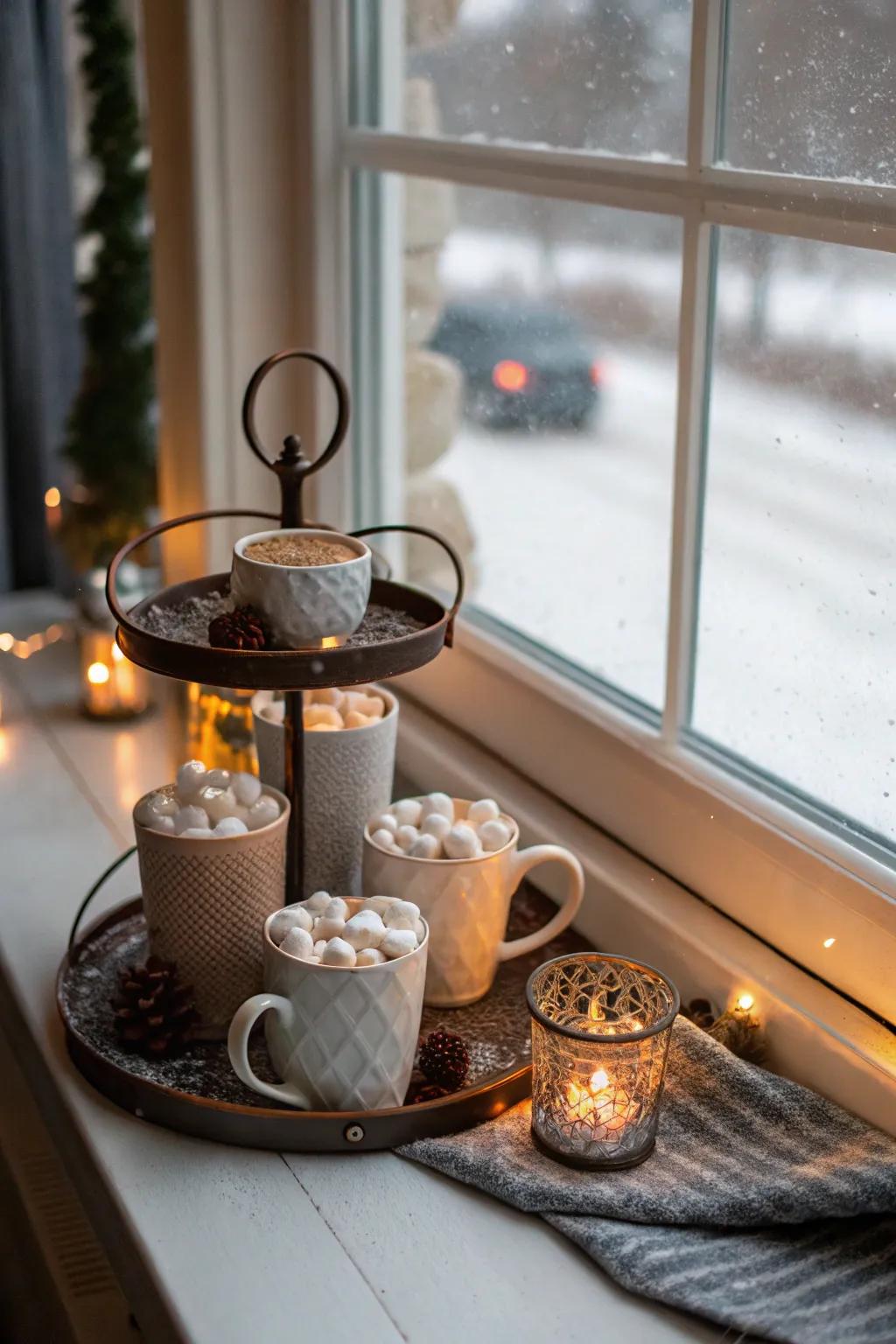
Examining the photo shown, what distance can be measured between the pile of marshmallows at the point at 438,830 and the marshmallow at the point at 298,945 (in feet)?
0.38

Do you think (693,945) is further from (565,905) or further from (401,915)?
(401,915)

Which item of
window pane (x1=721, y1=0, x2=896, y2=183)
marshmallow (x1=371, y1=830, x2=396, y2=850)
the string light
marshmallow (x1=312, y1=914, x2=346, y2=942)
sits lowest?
the string light

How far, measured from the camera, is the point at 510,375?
4.22 feet

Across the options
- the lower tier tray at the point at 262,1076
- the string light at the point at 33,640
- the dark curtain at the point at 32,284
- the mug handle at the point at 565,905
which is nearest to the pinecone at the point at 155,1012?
the lower tier tray at the point at 262,1076

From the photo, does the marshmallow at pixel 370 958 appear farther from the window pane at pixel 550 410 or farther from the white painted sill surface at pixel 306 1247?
the window pane at pixel 550 410

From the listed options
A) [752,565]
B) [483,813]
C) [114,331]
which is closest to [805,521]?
[752,565]

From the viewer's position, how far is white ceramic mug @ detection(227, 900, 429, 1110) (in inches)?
33.2

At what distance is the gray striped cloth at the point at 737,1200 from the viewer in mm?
750

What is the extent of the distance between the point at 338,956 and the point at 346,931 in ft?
0.08

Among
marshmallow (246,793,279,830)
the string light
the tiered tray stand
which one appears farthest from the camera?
the string light

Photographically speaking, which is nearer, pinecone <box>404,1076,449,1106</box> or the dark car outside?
pinecone <box>404,1076,449,1106</box>

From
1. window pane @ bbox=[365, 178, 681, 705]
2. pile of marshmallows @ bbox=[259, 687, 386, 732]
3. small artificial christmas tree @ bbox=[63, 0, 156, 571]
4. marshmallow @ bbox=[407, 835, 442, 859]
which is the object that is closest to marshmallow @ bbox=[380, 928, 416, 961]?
marshmallow @ bbox=[407, 835, 442, 859]

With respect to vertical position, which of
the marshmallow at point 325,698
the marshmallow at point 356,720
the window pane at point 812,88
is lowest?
the marshmallow at point 356,720

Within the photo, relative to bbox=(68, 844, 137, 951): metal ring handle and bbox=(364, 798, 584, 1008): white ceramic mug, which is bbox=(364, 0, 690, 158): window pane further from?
bbox=(68, 844, 137, 951): metal ring handle
